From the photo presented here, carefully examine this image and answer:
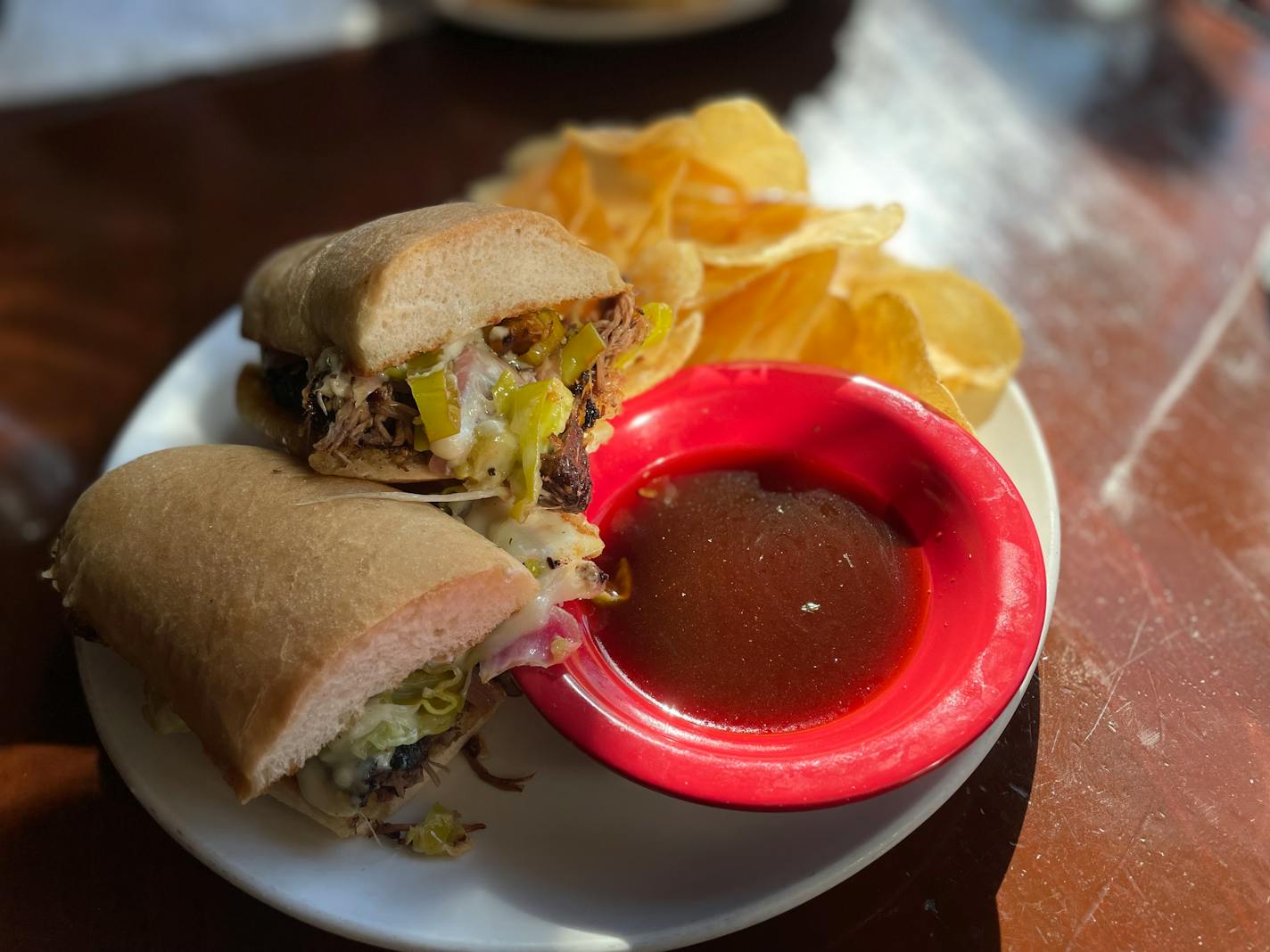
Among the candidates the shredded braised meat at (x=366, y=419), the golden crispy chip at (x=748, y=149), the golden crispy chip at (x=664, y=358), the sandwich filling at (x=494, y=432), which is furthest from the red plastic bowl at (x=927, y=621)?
the golden crispy chip at (x=748, y=149)

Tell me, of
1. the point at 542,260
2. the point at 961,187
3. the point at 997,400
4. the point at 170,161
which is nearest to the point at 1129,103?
the point at 961,187

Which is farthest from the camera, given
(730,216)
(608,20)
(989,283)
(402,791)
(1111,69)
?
(1111,69)

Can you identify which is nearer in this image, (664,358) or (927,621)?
(927,621)

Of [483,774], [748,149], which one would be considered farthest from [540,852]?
[748,149]

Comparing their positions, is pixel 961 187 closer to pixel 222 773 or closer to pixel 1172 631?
pixel 1172 631

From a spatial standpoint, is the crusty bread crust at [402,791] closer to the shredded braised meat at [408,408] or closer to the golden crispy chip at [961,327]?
the shredded braised meat at [408,408]

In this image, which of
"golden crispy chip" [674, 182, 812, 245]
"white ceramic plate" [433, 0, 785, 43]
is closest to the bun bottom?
"golden crispy chip" [674, 182, 812, 245]

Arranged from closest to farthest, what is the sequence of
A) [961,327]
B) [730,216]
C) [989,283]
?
[961,327] < [730,216] < [989,283]

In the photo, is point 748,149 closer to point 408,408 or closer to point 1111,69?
point 408,408

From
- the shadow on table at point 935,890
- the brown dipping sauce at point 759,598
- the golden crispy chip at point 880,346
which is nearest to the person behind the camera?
the shadow on table at point 935,890
